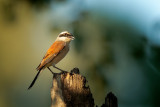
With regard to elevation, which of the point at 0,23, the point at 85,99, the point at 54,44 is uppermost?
the point at 0,23

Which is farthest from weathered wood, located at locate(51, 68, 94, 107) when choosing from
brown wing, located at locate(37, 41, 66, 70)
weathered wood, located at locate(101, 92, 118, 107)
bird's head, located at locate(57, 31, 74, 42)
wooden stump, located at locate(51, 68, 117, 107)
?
bird's head, located at locate(57, 31, 74, 42)

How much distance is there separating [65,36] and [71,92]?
7.08 feet

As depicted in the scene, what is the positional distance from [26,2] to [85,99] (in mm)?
3009

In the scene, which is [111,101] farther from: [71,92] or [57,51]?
[57,51]

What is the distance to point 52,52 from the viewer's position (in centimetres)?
698

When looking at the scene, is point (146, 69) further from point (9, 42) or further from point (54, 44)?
point (9, 42)

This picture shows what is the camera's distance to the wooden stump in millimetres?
5082

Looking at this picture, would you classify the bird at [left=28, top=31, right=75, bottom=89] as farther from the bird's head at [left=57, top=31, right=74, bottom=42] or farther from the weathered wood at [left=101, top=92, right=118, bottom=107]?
the weathered wood at [left=101, top=92, right=118, bottom=107]

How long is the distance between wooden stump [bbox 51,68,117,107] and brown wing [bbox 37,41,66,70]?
5.23ft

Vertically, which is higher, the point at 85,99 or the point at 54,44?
the point at 54,44

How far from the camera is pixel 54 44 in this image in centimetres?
712

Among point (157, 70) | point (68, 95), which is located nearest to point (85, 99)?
point (68, 95)

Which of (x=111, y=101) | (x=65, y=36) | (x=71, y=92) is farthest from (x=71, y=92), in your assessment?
(x=65, y=36)

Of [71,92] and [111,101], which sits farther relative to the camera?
[71,92]
